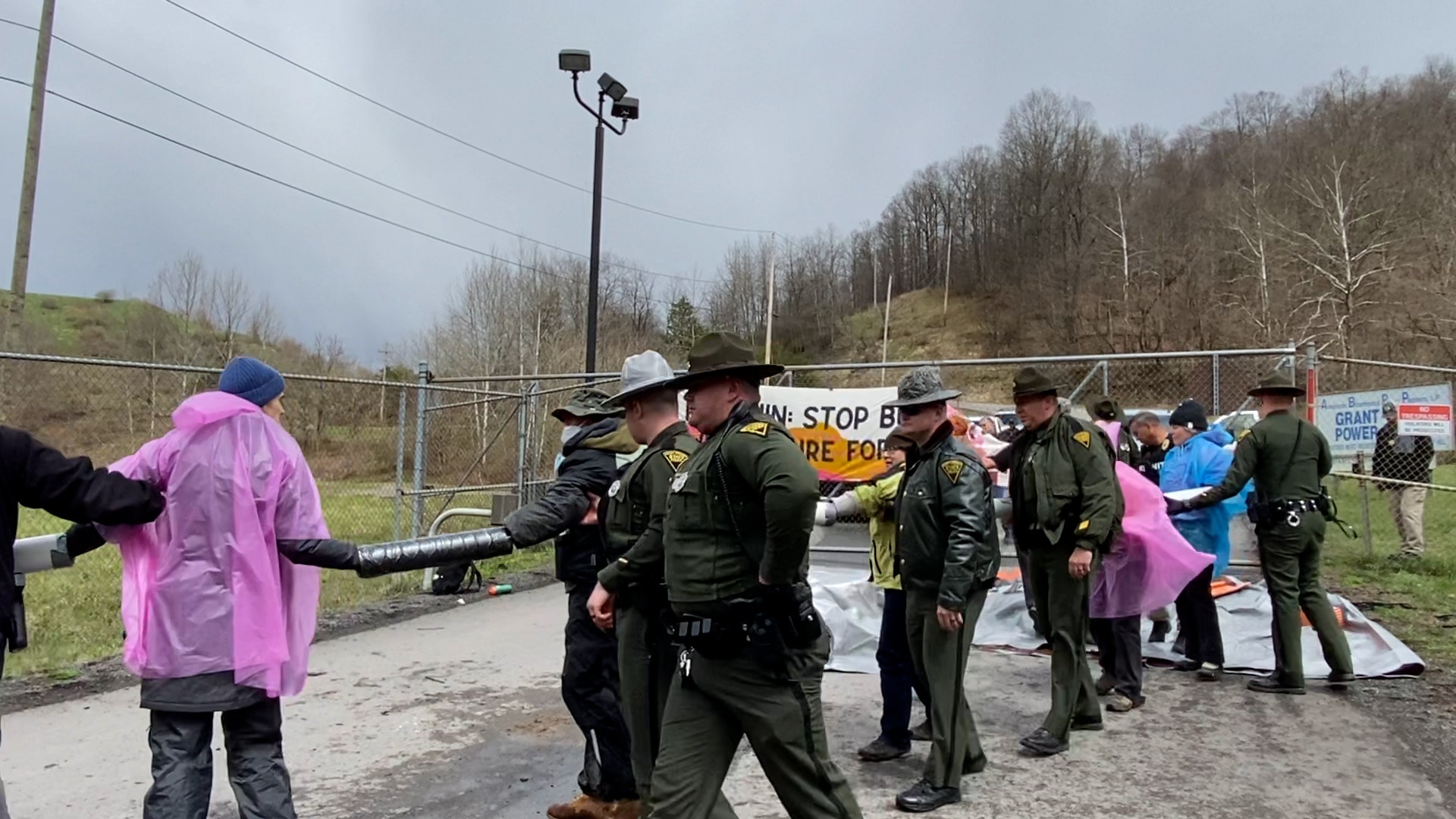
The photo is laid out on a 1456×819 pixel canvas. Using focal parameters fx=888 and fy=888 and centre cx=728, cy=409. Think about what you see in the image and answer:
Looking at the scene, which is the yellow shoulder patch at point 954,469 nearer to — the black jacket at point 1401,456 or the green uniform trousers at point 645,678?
the green uniform trousers at point 645,678

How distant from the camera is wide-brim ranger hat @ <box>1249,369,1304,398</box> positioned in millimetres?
5902

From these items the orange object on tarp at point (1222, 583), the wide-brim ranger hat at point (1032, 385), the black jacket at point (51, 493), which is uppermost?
the wide-brim ranger hat at point (1032, 385)

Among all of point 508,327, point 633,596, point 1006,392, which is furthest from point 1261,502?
point 508,327

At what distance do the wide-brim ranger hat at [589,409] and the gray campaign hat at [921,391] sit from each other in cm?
137

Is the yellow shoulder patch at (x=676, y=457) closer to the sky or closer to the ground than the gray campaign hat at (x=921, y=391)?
closer to the ground

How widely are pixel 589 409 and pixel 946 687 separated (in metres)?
2.14

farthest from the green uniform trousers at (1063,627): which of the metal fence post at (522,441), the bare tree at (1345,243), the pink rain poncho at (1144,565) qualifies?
the bare tree at (1345,243)

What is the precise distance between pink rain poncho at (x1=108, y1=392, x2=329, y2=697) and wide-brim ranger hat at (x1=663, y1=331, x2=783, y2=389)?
61.7 inches

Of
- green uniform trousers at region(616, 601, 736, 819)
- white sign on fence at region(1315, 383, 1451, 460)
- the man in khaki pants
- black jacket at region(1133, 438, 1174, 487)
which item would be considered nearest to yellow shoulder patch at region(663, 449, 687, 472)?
green uniform trousers at region(616, 601, 736, 819)

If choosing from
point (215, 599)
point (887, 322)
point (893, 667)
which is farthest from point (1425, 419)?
point (887, 322)

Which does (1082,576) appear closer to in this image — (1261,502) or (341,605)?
(1261,502)

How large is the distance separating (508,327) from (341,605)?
99.6 feet

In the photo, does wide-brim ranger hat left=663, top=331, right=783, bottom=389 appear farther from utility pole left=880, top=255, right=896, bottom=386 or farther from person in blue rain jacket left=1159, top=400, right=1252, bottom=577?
utility pole left=880, top=255, right=896, bottom=386

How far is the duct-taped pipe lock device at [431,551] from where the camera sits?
3545 millimetres
